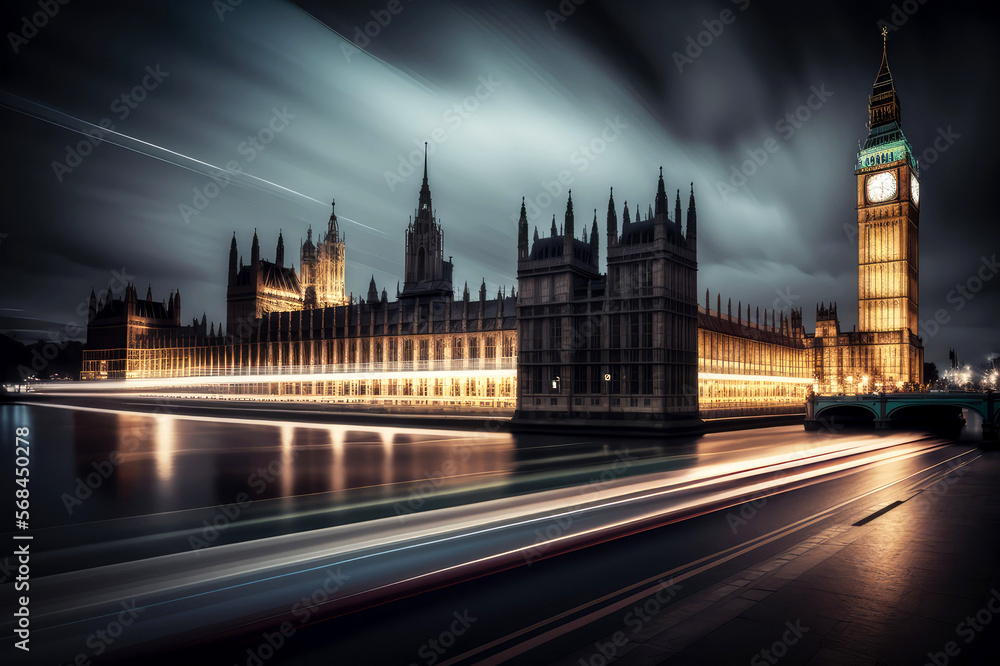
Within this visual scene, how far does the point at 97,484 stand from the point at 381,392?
201ft

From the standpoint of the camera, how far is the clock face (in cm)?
10994

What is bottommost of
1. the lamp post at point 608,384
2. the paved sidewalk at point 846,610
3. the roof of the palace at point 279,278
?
the paved sidewalk at point 846,610

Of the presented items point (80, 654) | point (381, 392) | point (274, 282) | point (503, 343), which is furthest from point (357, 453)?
point (274, 282)

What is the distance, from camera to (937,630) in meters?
6.61

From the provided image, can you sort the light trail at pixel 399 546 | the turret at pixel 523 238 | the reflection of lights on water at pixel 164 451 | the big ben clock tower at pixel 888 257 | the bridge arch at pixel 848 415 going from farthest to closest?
1. the big ben clock tower at pixel 888 257
2. the bridge arch at pixel 848 415
3. the turret at pixel 523 238
4. the reflection of lights on water at pixel 164 451
5. the light trail at pixel 399 546

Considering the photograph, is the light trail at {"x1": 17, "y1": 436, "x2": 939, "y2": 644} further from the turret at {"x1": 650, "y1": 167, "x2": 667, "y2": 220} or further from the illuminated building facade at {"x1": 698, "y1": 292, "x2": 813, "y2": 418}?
the illuminated building facade at {"x1": 698, "y1": 292, "x2": 813, "y2": 418}

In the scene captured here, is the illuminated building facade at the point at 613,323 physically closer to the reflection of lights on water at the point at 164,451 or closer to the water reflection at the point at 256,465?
the water reflection at the point at 256,465

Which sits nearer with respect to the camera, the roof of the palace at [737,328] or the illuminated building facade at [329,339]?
the roof of the palace at [737,328]

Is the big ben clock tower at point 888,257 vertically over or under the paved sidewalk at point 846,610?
over

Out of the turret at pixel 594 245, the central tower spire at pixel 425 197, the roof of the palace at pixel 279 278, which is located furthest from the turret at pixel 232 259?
the turret at pixel 594 245

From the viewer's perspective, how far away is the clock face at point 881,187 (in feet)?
361

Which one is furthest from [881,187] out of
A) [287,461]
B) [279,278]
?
[287,461]

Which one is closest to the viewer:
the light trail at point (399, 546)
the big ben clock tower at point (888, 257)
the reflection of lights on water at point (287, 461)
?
the light trail at point (399, 546)

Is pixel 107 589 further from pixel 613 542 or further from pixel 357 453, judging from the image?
pixel 357 453
